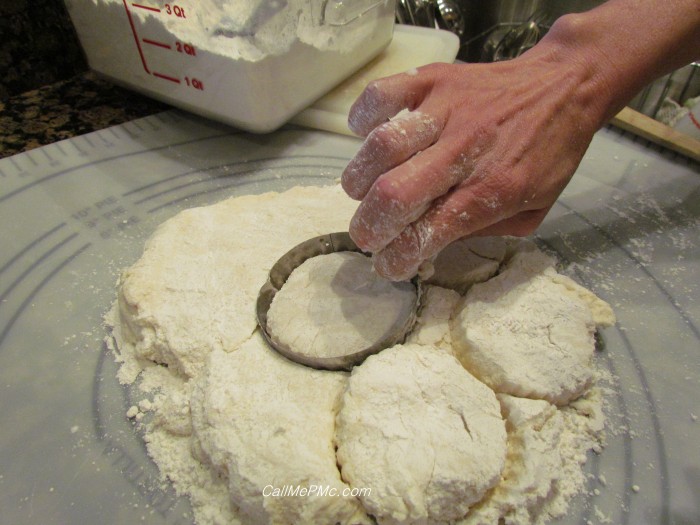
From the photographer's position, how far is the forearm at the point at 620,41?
965mm

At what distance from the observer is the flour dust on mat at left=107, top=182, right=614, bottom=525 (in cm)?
75

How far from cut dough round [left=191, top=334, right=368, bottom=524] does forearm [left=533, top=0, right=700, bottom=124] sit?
0.80 meters

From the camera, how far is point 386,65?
1878 millimetres

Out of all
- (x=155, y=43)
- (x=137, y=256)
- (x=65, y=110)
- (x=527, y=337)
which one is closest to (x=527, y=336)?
(x=527, y=337)

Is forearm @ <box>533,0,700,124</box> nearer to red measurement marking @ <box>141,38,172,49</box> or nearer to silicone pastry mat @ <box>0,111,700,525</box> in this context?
silicone pastry mat @ <box>0,111,700,525</box>

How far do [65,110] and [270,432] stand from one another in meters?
1.59

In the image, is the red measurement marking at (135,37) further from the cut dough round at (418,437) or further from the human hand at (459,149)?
the cut dough round at (418,437)

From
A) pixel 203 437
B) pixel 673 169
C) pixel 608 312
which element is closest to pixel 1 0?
pixel 203 437

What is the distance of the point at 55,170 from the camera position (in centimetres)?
148

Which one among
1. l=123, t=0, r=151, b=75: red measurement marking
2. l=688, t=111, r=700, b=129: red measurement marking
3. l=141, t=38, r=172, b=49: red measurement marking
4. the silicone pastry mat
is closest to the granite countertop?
the silicone pastry mat

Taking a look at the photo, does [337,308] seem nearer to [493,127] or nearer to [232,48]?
[493,127]

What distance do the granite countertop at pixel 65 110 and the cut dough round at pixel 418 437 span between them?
1.44m

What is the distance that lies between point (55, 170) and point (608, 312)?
5.31ft

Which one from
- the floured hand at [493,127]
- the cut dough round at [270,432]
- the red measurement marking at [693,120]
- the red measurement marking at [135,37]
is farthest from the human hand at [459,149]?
the red measurement marking at [693,120]
